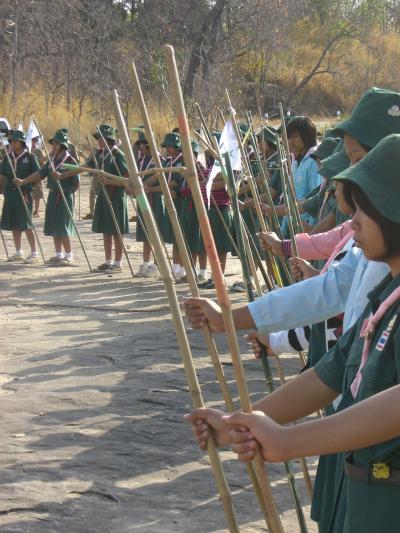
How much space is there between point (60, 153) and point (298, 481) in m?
8.20

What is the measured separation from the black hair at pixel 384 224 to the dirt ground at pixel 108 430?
2.04 meters

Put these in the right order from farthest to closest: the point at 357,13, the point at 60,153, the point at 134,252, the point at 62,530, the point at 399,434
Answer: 1. the point at 357,13
2. the point at 134,252
3. the point at 60,153
4. the point at 62,530
5. the point at 399,434

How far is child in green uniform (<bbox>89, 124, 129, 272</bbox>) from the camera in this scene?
11531mm

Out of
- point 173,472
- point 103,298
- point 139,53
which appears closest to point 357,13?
point 139,53

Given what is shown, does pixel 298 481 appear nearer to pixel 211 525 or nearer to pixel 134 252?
pixel 211 525

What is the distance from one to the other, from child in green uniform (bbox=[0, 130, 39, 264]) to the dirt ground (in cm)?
330

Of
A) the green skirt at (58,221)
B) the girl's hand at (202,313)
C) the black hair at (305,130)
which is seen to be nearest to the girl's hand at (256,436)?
the girl's hand at (202,313)

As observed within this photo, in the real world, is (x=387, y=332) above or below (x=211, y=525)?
above

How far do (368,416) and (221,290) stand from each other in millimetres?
384

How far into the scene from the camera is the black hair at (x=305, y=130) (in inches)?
259

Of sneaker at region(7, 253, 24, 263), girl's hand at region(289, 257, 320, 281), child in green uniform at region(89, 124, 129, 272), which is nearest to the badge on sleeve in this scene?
girl's hand at region(289, 257, 320, 281)

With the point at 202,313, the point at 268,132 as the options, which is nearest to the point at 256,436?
the point at 202,313

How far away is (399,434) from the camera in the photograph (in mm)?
1787

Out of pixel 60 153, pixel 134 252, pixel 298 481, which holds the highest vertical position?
pixel 60 153
